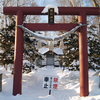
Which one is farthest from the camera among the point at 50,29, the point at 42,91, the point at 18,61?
the point at 42,91

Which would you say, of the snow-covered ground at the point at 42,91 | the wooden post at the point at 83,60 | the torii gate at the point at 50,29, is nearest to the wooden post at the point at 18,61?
the torii gate at the point at 50,29

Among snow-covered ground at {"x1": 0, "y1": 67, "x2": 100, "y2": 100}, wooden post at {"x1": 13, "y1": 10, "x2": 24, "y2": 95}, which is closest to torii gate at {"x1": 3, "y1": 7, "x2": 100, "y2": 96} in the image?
wooden post at {"x1": 13, "y1": 10, "x2": 24, "y2": 95}

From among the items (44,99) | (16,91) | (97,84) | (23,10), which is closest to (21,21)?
(23,10)

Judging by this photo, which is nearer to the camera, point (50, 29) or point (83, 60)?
point (83, 60)

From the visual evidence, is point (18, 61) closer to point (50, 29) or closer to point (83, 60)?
point (50, 29)

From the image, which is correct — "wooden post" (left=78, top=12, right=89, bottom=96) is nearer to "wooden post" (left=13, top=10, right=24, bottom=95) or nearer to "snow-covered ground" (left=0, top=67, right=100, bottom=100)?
"snow-covered ground" (left=0, top=67, right=100, bottom=100)

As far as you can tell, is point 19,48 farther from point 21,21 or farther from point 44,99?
point 44,99

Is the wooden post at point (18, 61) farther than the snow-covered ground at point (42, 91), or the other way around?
the wooden post at point (18, 61)

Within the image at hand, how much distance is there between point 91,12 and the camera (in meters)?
5.07

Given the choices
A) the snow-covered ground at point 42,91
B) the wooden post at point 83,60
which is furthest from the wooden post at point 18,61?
the wooden post at point 83,60

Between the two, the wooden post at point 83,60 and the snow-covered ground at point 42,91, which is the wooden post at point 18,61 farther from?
the wooden post at point 83,60

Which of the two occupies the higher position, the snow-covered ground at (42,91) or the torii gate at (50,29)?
the torii gate at (50,29)

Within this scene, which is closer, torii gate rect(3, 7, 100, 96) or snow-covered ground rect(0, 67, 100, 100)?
snow-covered ground rect(0, 67, 100, 100)

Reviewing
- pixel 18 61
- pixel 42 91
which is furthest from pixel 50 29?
pixel 42 91
